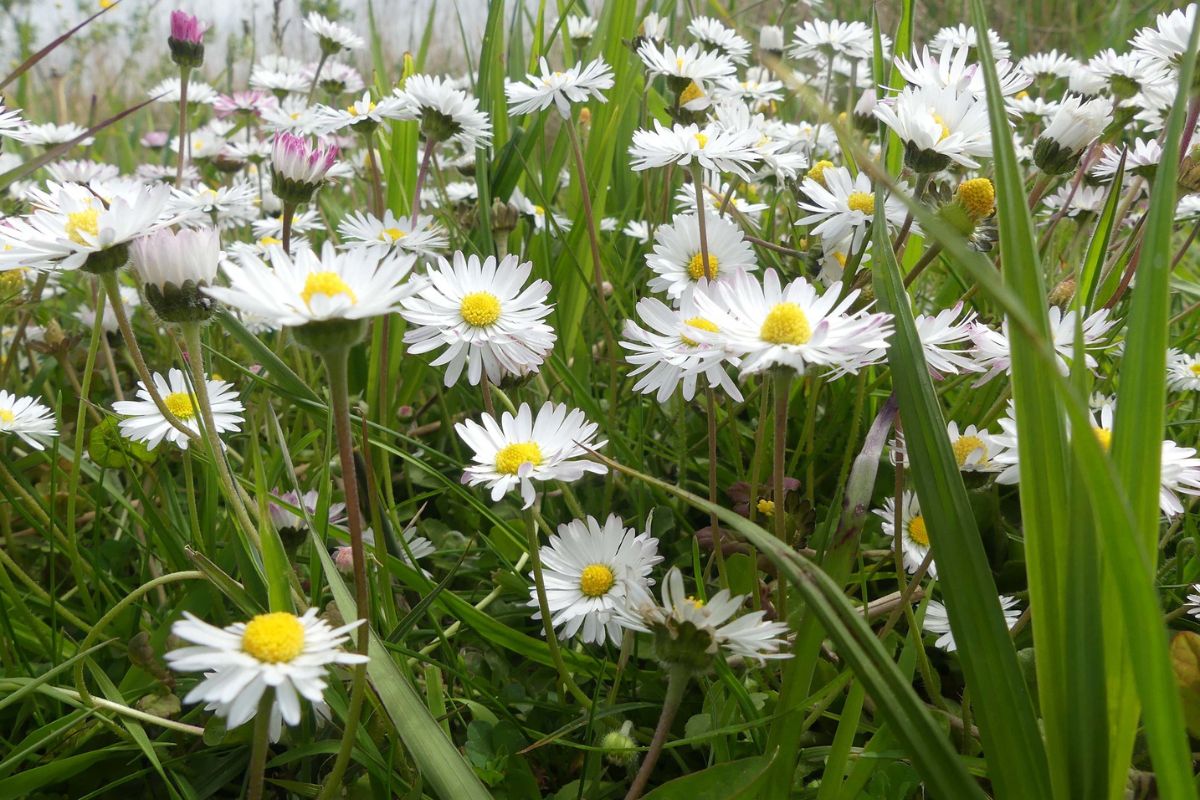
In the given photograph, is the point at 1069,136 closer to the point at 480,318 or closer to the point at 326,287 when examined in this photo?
the point at 480,318

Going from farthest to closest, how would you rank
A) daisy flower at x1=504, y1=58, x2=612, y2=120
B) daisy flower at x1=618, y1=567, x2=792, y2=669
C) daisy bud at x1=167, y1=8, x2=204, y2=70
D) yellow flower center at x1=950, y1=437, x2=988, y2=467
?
daisy bud at x1=167, y1=8, x2=204, y2=70
daisy flower at x1=504, y1=58, x2=612, y2=120
yellow flower center at x1=950, y1=437, x2=988, y2=467
daisy flower at x1=618, y1=567, x2=792, y2=669

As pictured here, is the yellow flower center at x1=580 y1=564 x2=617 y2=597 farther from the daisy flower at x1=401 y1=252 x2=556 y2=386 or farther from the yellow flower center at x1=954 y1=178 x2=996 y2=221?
the yellow flower center at x1=954 y1=178 x2=996 y2=221

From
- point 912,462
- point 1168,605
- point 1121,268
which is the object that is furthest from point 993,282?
point 1121,268

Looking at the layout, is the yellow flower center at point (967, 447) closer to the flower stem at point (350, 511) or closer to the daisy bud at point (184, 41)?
the flower stem at point (350, 511)

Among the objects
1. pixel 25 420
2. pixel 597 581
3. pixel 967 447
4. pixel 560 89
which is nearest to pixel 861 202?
pixel 967 447

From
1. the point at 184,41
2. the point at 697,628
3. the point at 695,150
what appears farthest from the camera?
the point at 184,41

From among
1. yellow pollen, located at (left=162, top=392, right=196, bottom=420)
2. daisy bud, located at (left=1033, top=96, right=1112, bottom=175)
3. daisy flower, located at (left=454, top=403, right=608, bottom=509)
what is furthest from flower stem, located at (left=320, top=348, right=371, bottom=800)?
daisy bud, located at (left=1033, top=96, right=1112, bottom=175)
